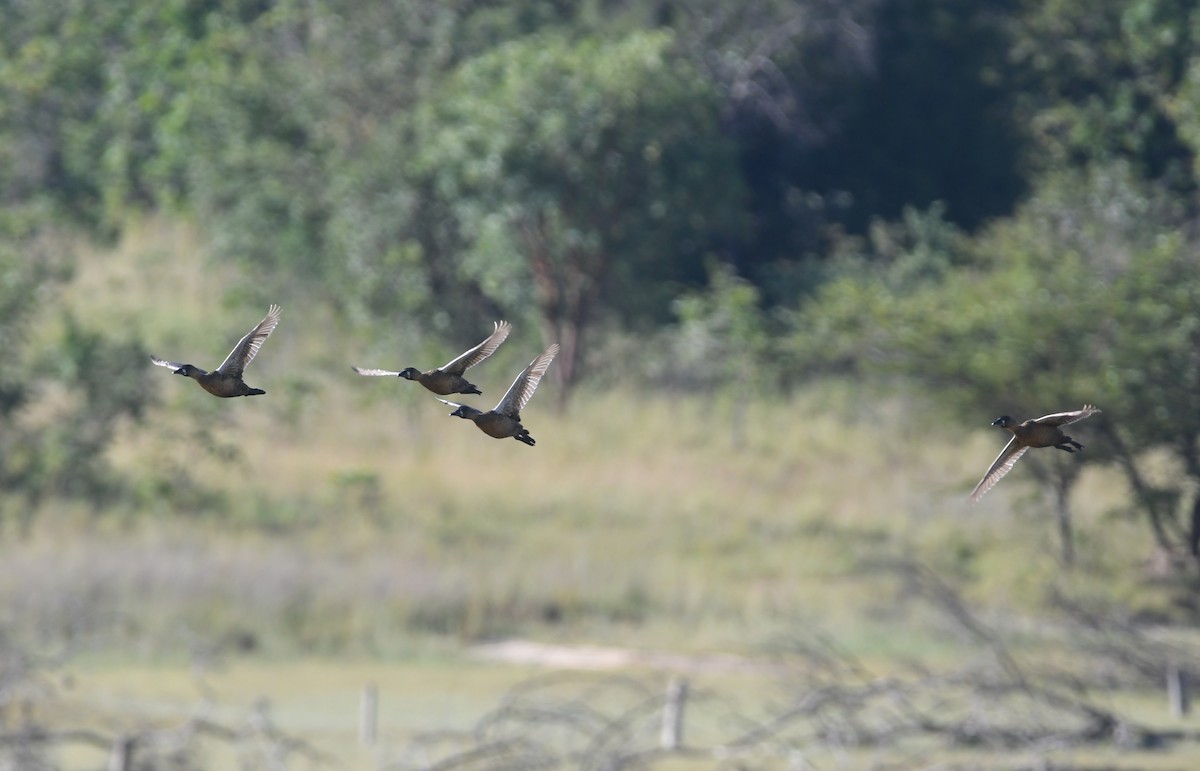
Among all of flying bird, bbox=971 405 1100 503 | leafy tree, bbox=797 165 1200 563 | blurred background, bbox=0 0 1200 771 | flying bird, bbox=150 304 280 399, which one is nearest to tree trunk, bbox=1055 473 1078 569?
leafy tree, bbox=797 165 1200 563

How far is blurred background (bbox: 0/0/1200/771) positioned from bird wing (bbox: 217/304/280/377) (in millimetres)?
10197

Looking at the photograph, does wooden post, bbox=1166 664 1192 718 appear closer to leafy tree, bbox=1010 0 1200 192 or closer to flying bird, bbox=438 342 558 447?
flying bird, bbox=438 342 558 447

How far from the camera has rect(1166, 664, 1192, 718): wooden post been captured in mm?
19391

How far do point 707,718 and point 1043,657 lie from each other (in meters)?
4.03

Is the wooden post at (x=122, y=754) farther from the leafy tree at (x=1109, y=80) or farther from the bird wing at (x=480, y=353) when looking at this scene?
the leafy tree at (x=1109, y=80)

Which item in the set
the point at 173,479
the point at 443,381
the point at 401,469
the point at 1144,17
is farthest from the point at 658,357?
the point at 443,381

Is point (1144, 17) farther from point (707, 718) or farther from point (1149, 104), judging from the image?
point (707, 718)

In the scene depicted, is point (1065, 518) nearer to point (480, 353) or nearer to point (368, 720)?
point (368, 720)

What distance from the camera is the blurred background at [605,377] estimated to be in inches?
859

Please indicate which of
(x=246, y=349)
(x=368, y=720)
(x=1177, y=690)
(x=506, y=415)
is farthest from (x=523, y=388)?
(x=1177, y=690)

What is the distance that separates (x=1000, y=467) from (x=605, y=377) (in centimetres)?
3108

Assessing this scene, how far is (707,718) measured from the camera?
76.5ft

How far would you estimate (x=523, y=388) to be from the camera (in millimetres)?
3795

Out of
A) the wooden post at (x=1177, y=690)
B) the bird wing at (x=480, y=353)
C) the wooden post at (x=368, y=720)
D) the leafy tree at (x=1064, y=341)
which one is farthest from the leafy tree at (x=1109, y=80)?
the bird wing at (x=480, y=353)
